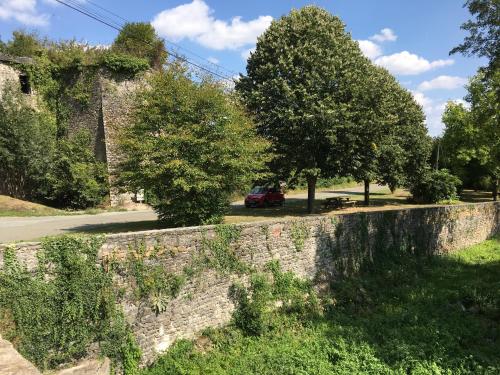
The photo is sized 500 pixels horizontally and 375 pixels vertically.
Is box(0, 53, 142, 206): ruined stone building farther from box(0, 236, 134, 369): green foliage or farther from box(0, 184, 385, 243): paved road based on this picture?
box(0, 236, 134, 369): green foliage

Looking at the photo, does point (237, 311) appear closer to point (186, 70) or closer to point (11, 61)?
point (186, 70)

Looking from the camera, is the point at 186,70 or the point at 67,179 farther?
the point at 67,179

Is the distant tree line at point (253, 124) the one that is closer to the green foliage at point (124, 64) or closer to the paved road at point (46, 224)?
the green foliage at point (124, 64)

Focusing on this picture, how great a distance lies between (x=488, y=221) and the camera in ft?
76.1

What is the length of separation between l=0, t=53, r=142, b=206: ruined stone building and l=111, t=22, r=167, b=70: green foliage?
199cm

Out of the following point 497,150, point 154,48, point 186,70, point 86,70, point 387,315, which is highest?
point 154,48

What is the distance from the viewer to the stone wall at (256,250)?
8.54 meters

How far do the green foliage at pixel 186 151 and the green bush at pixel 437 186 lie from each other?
22.8 metres

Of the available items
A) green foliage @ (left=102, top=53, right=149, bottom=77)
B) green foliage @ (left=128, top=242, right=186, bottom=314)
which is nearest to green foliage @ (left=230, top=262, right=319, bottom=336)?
green foliage @ (left=128, top=242, right=186, bottom=314)

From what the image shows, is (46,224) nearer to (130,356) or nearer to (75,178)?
(75,178)

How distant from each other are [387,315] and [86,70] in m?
25.6

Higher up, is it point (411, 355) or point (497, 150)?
point (497, 150)

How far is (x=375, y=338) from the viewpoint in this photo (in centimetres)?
1005

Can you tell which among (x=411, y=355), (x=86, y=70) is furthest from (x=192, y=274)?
(x=86, y=70)
